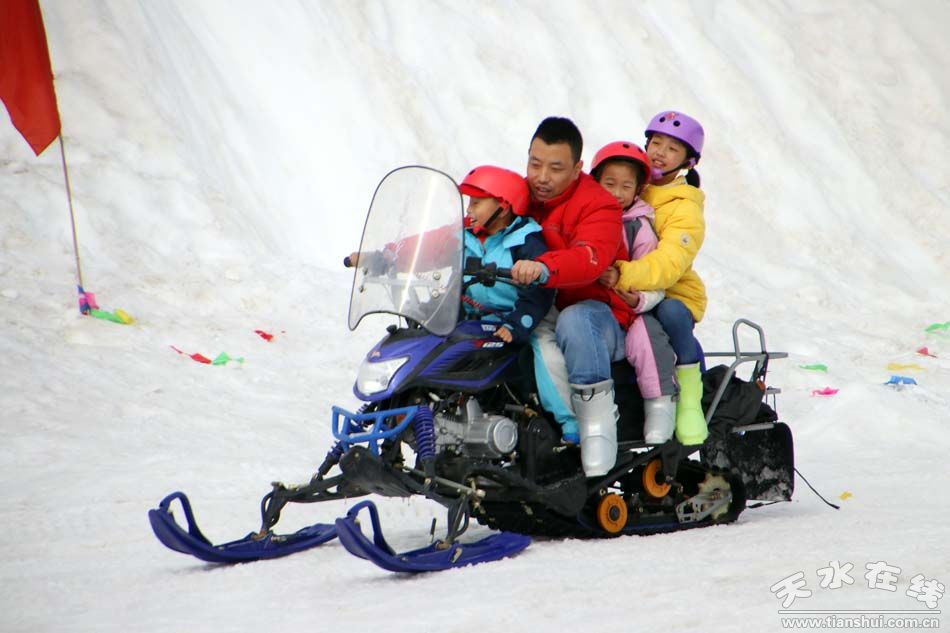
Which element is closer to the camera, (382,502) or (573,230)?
(573,230)

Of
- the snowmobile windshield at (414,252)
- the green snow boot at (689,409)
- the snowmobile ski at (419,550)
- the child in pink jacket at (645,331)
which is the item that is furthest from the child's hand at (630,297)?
the snowmobile ski at (419,550)

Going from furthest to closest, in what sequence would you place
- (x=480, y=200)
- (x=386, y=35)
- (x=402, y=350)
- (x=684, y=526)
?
1. (x=386, y=35)
2. (x=684, y=526)
3. (x=480, y=200)
4. (x=402, y=350)

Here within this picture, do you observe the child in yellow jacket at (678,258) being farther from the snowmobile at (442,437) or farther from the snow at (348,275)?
the snow at (348,275)

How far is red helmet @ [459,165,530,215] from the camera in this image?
516 cm

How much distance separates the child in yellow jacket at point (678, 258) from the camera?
5.37 m

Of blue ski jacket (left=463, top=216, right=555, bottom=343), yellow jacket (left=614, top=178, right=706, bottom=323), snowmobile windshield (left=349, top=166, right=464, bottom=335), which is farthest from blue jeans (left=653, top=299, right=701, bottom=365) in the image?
snowmobile windshield (left=349, top=166, right=464, bottom=335)

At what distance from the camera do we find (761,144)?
57.8ft

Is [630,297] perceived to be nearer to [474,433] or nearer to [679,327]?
[679,327]

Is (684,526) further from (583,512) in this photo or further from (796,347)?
(796,347)

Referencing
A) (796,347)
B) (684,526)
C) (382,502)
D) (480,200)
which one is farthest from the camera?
(796,347)

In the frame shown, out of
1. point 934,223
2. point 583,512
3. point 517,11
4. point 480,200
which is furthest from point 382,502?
point 934,223

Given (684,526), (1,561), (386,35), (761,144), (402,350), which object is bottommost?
(684,526)

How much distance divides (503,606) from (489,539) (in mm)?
1106

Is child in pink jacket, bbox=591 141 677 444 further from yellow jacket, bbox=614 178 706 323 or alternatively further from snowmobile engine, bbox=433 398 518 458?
snowmobile engine, bbox=433 398 518 458
